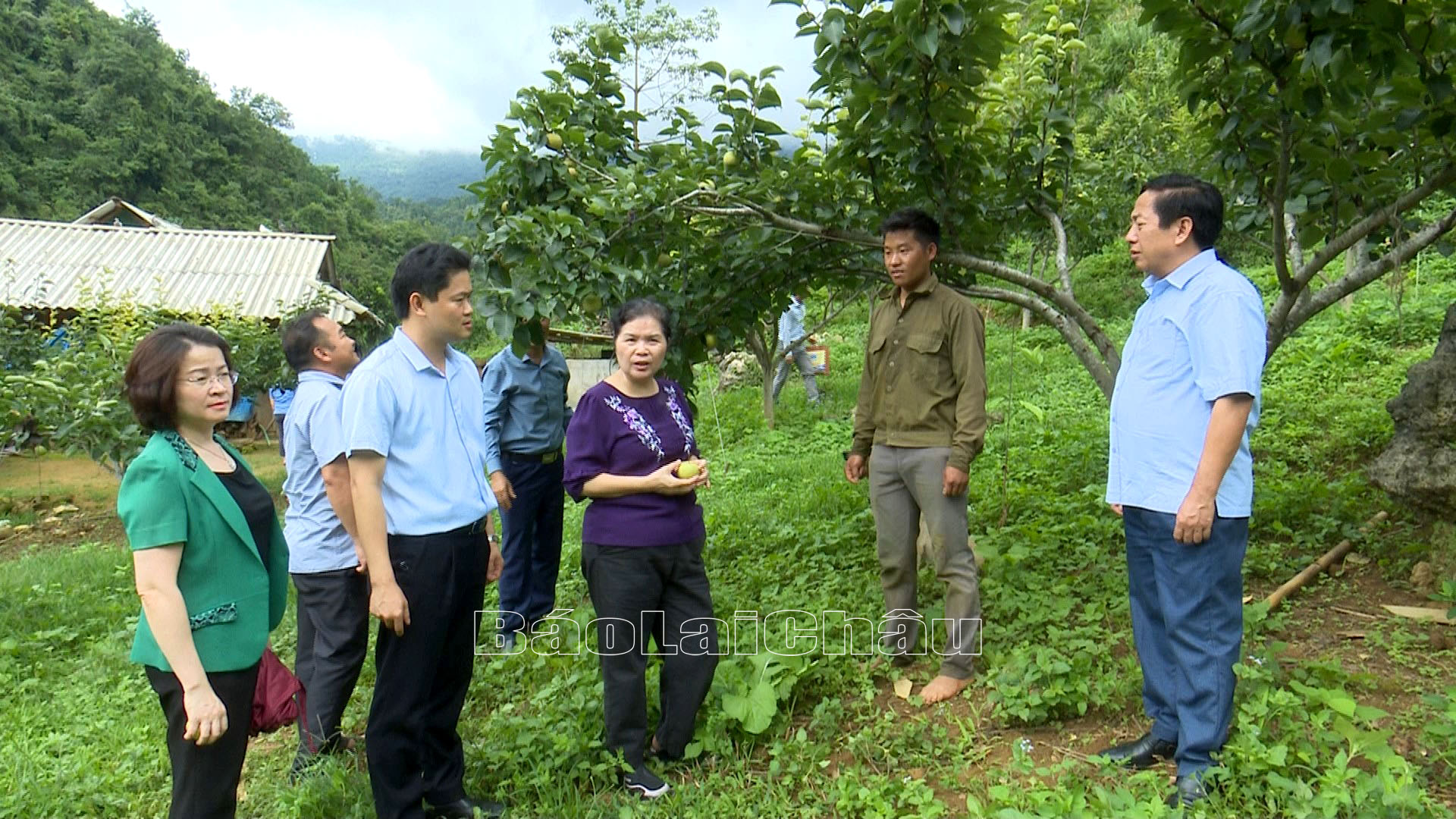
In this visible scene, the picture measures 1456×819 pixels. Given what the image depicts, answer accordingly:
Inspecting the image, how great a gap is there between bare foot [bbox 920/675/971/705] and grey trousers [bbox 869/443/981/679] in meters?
0.02

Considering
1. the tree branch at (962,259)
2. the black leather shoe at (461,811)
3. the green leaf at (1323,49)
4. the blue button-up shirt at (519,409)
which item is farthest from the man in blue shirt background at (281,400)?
the green leaf at (1323,49)

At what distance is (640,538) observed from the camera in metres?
2.95

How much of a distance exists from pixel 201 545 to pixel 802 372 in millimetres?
10375

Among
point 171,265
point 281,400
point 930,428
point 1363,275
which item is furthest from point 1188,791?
point 171,265

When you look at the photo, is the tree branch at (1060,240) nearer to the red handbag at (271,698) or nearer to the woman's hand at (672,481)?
the woman's hand at (672,481)

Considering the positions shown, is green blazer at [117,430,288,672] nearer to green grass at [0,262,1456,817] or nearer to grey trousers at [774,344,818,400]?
green grass at [0,262,1456,817]

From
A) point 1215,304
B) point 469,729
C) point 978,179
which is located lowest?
point 469,729

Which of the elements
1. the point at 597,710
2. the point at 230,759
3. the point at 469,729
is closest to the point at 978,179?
the point at 597,710

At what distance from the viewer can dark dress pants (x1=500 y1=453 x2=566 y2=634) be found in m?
4.57

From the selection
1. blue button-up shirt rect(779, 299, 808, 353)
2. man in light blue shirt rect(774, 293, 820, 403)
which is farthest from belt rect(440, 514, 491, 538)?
blue button-up shirt rect(779, 299, 808, 353)

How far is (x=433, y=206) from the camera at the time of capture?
195 feet

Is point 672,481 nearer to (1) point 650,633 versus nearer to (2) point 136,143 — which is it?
(1) point 650,633

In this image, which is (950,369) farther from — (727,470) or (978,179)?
(727,470)

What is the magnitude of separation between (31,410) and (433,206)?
5507cm
